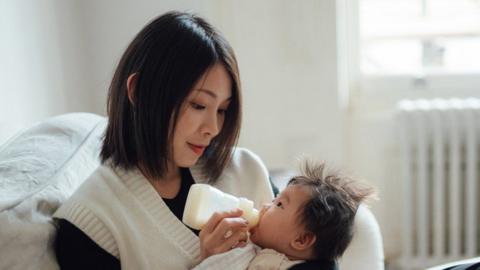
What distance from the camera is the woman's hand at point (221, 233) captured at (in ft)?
3.85

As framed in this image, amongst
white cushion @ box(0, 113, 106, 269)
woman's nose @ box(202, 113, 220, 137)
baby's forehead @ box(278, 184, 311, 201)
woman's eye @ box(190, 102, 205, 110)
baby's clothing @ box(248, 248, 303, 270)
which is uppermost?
woman's eye @ box(190, 102, 205, 110)

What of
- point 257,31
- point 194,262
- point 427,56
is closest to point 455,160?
point 427,56

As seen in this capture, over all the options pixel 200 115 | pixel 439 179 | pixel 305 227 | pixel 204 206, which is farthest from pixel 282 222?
pixel 439 179

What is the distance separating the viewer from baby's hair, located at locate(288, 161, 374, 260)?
1.22m

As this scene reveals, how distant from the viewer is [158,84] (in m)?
1.20

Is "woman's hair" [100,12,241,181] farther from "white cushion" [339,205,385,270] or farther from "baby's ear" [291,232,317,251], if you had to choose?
"white cushion" [339,205,385,270]

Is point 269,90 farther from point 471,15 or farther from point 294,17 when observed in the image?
point 471,15

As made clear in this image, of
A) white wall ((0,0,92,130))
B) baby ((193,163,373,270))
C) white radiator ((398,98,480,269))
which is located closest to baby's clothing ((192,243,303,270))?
baby ((193,163,373,270))

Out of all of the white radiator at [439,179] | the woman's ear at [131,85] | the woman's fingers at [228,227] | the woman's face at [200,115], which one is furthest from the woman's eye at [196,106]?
the white radiator at [439,179]

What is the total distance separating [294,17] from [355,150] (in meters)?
0.64

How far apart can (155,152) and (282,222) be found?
0.28 meters

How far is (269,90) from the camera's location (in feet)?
8.45

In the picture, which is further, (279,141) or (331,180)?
(279,141)

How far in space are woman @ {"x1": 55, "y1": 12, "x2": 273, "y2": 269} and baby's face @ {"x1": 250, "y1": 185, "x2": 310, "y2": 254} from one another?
0.06 m
